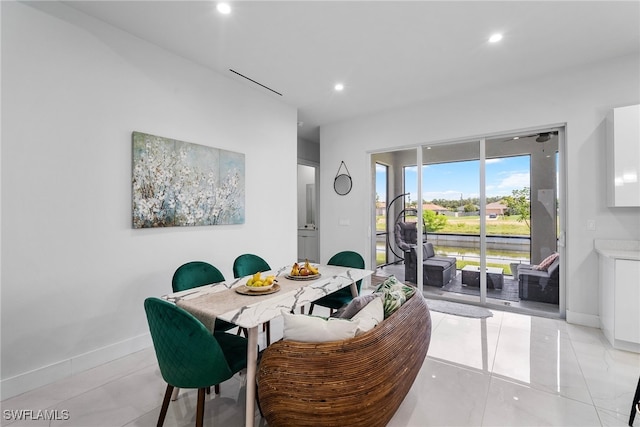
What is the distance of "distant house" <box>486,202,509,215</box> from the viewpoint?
12.4 ft

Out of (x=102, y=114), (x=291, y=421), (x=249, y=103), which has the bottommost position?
(x=291, y=421)

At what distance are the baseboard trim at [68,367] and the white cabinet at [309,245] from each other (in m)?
4.02

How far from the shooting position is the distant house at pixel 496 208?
3.77m

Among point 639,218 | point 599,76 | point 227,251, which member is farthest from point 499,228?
point 227,251

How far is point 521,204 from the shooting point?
3.66 m

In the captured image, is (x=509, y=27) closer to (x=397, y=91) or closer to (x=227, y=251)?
(x=397, y=91)

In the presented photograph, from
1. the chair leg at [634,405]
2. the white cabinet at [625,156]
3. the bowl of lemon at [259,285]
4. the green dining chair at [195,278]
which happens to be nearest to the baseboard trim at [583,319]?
the white cabinet at [625,156]

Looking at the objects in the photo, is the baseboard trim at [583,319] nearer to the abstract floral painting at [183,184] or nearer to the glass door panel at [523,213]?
the glass door panel at [523,213]

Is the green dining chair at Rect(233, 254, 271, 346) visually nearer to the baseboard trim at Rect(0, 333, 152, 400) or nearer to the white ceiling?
the baseboard trim at Rect(0, 333, 152, 400)

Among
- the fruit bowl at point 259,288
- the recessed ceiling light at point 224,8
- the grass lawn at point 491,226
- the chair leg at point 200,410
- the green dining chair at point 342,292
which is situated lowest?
the chair leg at point 200,410

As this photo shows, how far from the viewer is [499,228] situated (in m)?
3.81

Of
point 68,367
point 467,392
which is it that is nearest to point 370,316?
point 467,392

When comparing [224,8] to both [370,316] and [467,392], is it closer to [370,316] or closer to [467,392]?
[370,316]

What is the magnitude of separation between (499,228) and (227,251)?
137 inches
